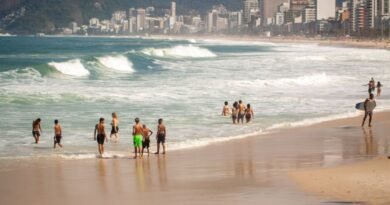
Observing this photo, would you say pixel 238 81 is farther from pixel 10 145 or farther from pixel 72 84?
pixel 10 145

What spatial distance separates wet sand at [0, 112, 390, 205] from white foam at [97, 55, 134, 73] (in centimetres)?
3931

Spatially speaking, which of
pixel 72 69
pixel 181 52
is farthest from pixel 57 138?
pixel 181 52

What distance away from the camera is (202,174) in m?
14.1

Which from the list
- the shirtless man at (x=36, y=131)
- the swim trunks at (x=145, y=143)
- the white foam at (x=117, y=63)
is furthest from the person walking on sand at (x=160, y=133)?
the white foam at (x=117, y=63)

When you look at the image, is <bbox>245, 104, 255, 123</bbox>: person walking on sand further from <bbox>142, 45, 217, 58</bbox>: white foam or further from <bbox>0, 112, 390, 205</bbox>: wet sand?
<bbox>142, 45, 217, 58</bbox>: white foam

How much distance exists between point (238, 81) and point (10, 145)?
25.3 meters

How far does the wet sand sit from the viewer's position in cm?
1193

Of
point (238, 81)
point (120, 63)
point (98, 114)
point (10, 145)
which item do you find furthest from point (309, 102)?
point (120, 63)

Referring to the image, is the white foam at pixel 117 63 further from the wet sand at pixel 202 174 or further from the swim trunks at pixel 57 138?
the wet sand at pixel 202 174

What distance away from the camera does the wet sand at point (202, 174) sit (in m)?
11.9

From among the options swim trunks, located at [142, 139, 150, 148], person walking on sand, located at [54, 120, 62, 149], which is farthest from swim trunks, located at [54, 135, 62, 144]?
swim trunks, located at [142, 139, 150, 148]

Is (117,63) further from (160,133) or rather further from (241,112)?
(160,133)

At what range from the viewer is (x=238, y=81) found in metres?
42.5

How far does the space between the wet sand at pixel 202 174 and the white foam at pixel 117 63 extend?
39310mm
